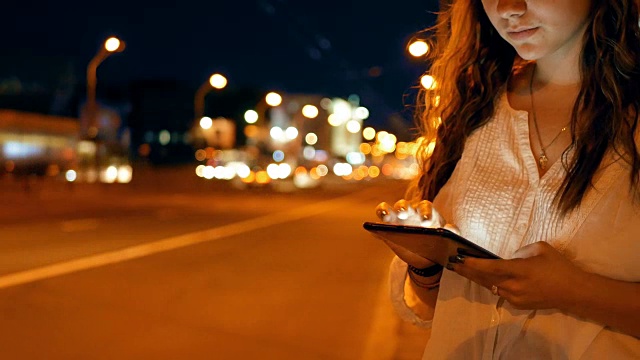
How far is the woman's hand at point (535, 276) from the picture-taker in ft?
4.67

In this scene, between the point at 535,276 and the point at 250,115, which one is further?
the point at 250,115

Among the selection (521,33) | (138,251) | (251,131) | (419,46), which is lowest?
(251,131)

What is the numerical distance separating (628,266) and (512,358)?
30cm

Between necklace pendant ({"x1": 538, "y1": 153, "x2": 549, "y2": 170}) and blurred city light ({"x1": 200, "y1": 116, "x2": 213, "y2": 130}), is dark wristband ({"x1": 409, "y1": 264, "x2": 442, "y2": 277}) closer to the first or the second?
necklace pendant ({"x1": 538, "y1": 153, "x2": 549, "y2": 170})

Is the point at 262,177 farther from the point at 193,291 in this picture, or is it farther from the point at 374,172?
the point at 374,172

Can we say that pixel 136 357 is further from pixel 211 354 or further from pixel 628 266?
pixel 628 266

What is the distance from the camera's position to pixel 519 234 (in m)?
1.62

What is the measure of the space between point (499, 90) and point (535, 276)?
2.14 ft

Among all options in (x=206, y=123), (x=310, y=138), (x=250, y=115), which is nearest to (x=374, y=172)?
(x=310, y=138)

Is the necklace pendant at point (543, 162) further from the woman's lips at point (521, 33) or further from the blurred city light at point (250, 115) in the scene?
the blurred city light at point (250, 115)

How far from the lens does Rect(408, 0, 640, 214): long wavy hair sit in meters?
1.55

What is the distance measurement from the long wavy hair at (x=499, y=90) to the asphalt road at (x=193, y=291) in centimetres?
111

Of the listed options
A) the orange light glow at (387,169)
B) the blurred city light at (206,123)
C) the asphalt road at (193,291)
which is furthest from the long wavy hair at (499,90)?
the orange light glow at (387,169)

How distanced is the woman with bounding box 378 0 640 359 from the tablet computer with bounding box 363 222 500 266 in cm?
2
